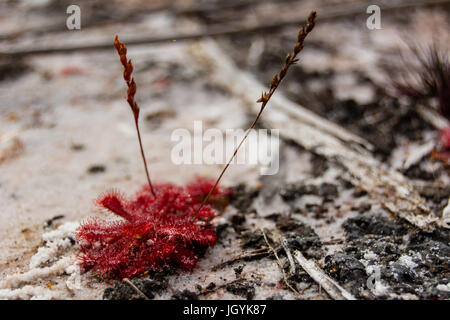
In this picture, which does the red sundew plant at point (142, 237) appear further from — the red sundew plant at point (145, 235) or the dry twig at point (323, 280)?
the dry twig at point (323, 280)

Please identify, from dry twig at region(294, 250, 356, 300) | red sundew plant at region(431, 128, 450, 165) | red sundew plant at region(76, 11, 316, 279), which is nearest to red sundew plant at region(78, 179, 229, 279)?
red sundew plant at region(76, 11, 316, 279)

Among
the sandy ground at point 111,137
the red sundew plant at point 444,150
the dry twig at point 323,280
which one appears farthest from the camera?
the red sundew plant at point 444,150

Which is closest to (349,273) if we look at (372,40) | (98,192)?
(98,192)

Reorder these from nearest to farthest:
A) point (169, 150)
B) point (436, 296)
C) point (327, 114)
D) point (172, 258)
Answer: point (436, 296) → point (172, 258) → point (169, 150) → point (327, 114)

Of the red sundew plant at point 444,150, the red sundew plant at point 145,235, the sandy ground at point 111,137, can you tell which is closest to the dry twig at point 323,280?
Result: the sandy ground at point 111,137

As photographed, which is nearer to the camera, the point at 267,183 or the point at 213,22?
the point at 267,183

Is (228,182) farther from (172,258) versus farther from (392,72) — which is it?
(392,72)

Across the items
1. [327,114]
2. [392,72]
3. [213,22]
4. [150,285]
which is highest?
[213,22]

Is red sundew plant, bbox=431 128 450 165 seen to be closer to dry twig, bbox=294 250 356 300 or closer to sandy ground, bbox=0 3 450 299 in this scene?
sandy ground, bbox=0 3 450 299

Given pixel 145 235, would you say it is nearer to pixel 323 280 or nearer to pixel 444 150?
pixel 323 280
